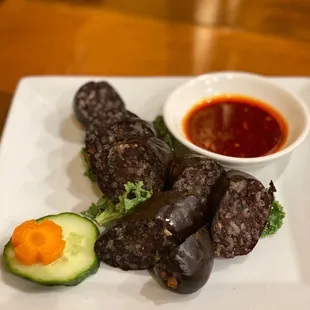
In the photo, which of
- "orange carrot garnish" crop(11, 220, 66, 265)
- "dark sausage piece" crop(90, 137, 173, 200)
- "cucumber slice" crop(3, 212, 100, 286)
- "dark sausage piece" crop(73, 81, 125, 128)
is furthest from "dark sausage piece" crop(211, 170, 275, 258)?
"dark sausage piece" crop(73, 81, 125, 128)

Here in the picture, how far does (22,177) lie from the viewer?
269 centimetres

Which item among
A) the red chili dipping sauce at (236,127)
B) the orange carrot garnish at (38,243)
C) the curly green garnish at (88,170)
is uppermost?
the orange carrot garnish at (38,243)

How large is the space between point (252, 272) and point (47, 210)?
0.96 metres

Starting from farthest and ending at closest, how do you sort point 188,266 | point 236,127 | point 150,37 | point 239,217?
point 150,37 → point 236,127 → point 239,217 → point 188,266

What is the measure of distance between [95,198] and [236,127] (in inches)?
33.8

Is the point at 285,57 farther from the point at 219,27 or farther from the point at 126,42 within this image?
the point at 126,42

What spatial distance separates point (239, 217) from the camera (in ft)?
7.13

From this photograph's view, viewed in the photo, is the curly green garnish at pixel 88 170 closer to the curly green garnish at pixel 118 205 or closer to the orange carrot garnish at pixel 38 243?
the curly green garnish at pixel 118 205

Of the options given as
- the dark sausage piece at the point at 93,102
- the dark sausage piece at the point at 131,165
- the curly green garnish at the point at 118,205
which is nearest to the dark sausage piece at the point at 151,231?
the curly green garnish at the point at 118,205

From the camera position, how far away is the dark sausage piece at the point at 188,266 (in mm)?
2051

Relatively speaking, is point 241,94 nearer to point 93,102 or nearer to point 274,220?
point 93,102

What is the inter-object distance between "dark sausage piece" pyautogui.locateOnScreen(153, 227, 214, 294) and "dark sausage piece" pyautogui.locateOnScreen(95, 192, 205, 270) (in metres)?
0.05

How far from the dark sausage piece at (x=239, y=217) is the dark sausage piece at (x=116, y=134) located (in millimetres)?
524

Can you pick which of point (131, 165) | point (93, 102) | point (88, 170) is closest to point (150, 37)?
point (93, 102)
